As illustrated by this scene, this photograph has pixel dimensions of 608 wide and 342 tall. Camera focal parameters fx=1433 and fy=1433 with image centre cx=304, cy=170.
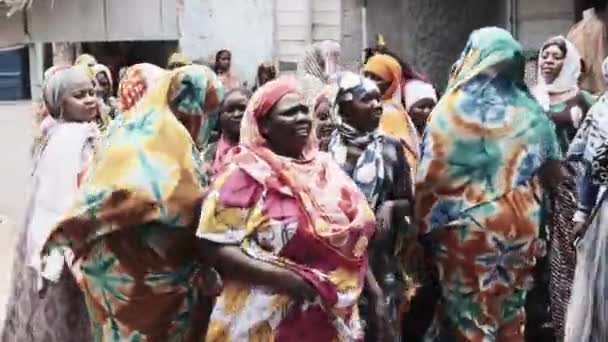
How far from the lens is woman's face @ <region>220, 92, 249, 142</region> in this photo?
7281mm

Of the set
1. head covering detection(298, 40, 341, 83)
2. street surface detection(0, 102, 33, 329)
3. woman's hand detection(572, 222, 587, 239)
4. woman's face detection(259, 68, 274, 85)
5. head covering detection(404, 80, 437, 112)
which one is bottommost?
street surface detection(0, 102, 33, 329)

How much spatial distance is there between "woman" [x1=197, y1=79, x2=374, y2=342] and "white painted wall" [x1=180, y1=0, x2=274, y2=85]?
11.9 m

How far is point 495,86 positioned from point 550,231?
1108 mm

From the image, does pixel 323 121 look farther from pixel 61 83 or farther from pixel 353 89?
pixel 61 83

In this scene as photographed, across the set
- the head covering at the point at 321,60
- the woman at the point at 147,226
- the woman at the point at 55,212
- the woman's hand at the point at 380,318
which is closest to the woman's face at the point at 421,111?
the woman at the point at 55,212

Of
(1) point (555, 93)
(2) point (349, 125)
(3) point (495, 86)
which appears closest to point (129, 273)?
(2) point (349, 125)

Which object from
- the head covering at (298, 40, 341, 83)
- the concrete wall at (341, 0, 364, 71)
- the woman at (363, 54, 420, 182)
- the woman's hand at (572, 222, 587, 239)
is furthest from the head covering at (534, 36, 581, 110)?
the concrete wall at (341, 0, 364, 71)

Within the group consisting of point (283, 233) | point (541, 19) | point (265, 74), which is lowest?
point (265, 74)

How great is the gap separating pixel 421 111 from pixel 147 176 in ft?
9.53

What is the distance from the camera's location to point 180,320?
5.65 m

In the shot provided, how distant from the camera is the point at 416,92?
807cm

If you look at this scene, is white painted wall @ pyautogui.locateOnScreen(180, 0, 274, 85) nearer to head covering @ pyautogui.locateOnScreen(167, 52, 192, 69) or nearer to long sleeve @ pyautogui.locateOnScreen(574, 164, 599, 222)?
head covering @ pyautogui.locateOnScreen(167, 52, 192, 69)

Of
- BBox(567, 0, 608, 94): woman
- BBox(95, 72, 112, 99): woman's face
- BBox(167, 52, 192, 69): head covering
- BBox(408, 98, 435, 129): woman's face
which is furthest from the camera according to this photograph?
BBox(567, 0, 608, 94): woman

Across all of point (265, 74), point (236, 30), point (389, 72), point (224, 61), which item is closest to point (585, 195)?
point (389, 72)
